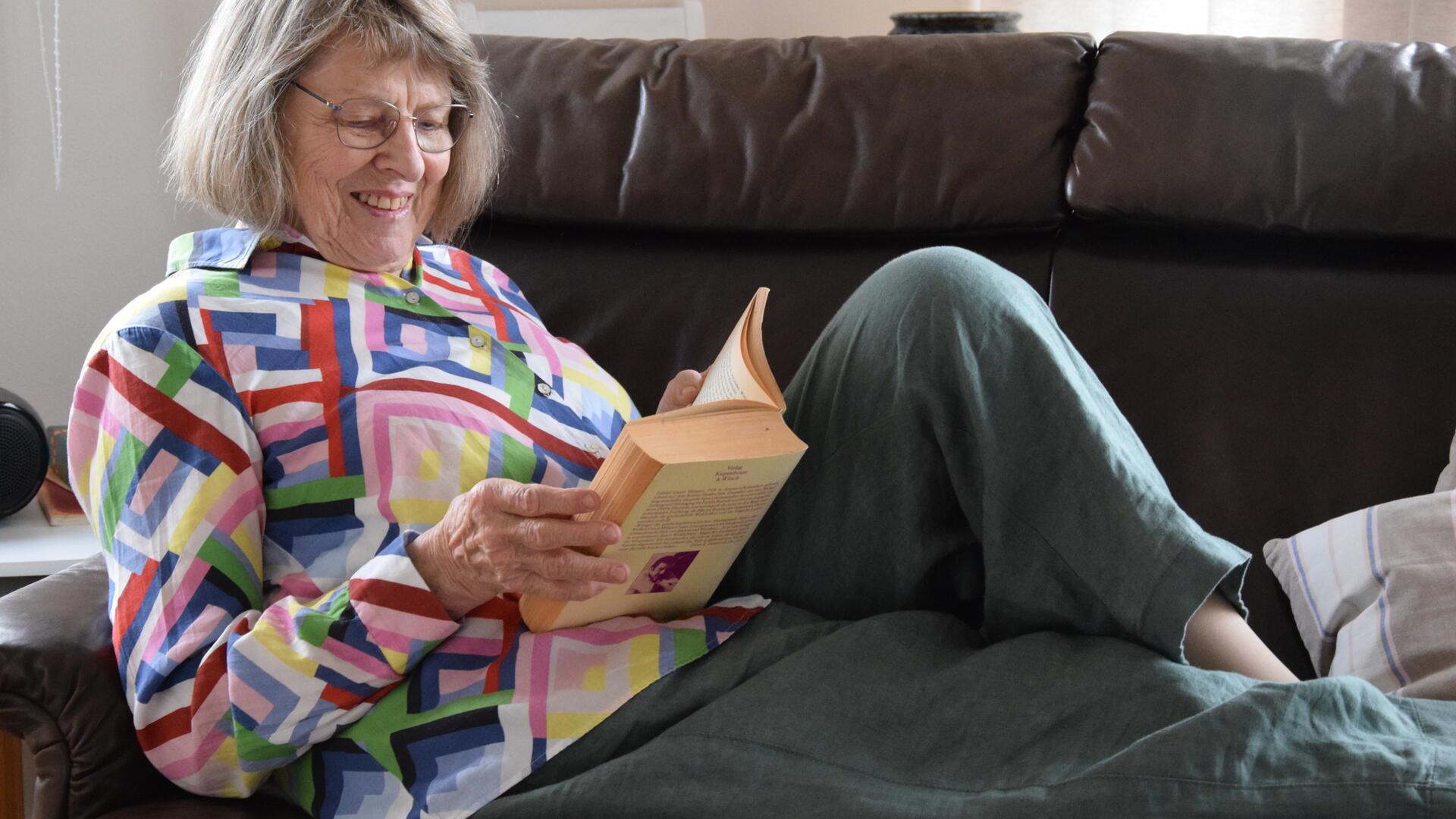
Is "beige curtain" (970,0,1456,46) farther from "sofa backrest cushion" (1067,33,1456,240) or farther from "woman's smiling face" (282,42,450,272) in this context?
"woman's smiling face" (282,42,450,272)

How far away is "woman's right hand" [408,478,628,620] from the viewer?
892 mm

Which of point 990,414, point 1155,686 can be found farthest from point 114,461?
point 1155,686

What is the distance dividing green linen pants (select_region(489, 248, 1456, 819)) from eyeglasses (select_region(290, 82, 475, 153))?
17.5 inches

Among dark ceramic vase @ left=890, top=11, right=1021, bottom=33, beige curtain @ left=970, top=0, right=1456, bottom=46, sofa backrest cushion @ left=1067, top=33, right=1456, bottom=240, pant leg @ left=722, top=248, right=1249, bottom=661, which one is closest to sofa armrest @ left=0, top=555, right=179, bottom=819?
pant leg @ left=722, top=248, right=1249, bottom=661

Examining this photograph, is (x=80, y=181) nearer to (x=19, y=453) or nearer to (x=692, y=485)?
(x=19, y=453)

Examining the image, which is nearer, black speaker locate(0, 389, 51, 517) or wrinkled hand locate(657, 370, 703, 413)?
wrinkled hand locate(657, 370, 703, 413)

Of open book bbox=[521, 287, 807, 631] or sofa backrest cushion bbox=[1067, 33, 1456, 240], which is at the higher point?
sofa backrest cushion bbox=[1067, 33, 1456, 240]

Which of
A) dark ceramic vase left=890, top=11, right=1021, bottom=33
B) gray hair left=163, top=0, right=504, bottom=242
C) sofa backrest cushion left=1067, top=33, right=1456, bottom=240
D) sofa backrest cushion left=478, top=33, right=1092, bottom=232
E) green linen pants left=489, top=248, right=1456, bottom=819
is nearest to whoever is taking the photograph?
green linen pants left=489, top=248, right=1456, bottom=819

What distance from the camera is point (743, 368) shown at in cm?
98

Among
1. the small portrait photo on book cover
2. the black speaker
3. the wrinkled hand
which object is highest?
the wrinkled hand

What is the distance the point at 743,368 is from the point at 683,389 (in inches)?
10.3

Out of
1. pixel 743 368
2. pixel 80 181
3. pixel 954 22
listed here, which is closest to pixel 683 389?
pixel 743 368

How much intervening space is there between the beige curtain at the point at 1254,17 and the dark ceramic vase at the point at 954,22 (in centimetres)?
17

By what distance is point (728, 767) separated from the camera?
36.0 inches
